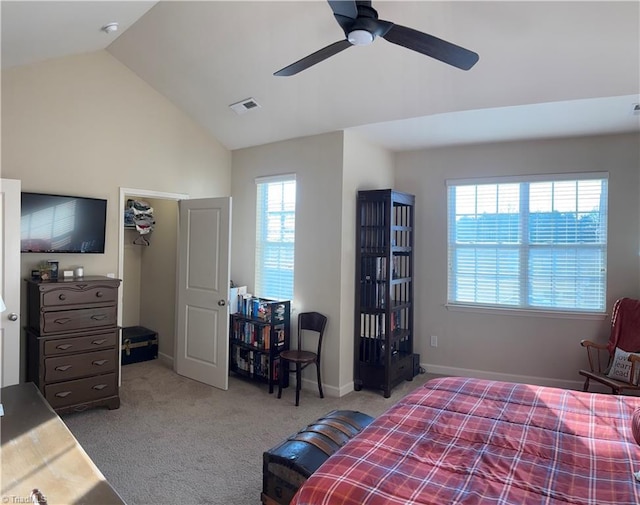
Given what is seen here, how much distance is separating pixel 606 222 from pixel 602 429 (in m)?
2.96

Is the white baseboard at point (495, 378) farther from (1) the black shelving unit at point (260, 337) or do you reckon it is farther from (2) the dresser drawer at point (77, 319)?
(2) the dresser drawer at point (77, 319)

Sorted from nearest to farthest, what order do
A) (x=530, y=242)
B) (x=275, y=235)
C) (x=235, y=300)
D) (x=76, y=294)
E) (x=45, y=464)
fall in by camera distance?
(x=45, y=464), (x=76, y=294), (x=530, y=242), (x=235, y=300), (x=275, y=235)

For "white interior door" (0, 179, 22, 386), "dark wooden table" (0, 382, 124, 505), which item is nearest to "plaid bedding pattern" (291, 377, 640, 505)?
"dark wooden table" (0, 382, 124, 505)

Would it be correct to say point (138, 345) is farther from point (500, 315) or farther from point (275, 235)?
point (500, 315)

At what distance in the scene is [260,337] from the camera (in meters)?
4.31

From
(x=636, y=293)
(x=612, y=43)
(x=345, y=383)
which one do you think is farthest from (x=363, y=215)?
(x=636, y=293)

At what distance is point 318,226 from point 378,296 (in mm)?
939

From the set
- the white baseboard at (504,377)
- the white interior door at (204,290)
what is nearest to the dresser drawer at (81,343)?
the white interior door at (204,290)

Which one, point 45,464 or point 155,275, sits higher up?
point 155,275

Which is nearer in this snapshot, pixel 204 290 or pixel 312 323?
pixel 312 323

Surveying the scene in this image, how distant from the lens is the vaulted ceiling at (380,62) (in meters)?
2.74

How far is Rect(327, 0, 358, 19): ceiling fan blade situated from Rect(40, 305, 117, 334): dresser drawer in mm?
3010

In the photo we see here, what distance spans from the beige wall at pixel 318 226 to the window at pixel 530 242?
1475mm

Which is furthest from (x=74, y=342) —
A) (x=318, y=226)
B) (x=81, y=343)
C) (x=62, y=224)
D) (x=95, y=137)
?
(x=318, y=226)
